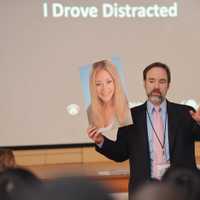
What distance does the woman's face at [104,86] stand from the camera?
2.65m

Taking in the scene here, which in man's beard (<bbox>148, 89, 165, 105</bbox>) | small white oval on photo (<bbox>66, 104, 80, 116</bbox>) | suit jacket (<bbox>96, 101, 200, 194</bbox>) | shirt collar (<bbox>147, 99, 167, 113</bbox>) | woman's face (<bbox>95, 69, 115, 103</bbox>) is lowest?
suit jacket (<bbox>96, 101, 200, 194</bbox>)

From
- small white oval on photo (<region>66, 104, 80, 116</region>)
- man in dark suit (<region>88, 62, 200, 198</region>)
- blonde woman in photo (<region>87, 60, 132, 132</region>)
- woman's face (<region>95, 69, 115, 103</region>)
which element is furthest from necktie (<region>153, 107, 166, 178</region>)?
small white oval on photo (<region>66, 104, 80, 116</region>)

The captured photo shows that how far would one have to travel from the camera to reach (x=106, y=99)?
282cm

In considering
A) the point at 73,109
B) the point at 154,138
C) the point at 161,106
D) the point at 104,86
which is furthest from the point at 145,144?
the point at 73,109

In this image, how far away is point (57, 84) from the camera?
4.06m

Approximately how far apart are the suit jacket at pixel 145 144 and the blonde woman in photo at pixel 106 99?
8 cm

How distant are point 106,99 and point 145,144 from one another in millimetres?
508

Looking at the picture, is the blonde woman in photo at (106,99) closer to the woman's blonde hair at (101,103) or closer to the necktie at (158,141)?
the woman's blonde hair at (101,103)

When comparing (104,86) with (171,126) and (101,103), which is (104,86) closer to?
(101,103)

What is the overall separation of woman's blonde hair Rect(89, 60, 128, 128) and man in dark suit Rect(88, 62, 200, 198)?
11 cm

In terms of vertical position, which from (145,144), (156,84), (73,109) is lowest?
(145,144)

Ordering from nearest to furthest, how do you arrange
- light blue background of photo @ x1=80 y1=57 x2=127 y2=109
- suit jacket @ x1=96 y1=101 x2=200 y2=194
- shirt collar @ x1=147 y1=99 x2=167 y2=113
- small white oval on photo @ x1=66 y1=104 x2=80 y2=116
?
suit jacket @ x1=96 y1=101 x2=200 y2=194
shirt collar @ x1=147 y1=99 x2=167 y2=113
light blue background of photo @ x1=80 y1=57 x2=127 y2=109
small white oval on photo @ x1=66 y1=104 x2=80 y2=116

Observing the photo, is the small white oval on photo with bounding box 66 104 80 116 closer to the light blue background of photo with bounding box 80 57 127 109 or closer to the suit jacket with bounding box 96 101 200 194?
the light blue background of photo with bounding box 80 57 127 109

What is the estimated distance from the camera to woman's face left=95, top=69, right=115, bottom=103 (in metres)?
2.65
